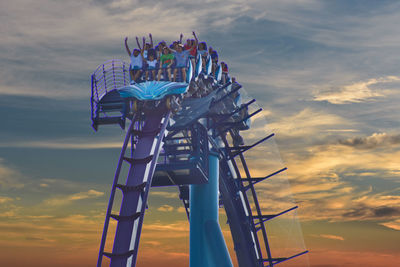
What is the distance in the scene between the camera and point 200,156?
29984 mm

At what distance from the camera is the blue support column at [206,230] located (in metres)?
30.1

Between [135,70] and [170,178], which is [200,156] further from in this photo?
[135,70]

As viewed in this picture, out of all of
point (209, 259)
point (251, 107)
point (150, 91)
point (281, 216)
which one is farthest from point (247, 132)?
point (150, 91)

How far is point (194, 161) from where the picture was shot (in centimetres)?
2780

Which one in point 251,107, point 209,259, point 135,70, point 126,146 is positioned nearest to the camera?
point 126,146

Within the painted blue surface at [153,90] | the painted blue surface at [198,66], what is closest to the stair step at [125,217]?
the painted blue surface at [153,90]

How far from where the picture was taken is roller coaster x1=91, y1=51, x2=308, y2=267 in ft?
78.8

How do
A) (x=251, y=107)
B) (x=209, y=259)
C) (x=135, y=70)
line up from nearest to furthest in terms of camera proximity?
(x=135, y=70)
(x=209, y=259)
(x=251, y=107)

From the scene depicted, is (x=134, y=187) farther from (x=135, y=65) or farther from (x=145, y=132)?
(x=135, y=65)

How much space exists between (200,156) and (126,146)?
576 centimetres

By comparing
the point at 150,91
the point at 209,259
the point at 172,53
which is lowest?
the point at 209,259

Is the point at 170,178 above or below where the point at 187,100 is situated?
below

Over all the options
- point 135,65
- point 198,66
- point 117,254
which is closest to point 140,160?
point 117,254

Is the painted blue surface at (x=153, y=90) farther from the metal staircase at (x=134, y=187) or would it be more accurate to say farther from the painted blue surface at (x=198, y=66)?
the painted blue surface at (x=198, y=66)
